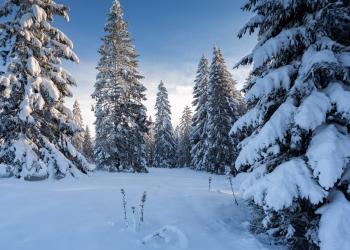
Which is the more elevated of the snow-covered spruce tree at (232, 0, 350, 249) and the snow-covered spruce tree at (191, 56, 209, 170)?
A: the snow-covered spruce tree at (191, 56, 209, 170)

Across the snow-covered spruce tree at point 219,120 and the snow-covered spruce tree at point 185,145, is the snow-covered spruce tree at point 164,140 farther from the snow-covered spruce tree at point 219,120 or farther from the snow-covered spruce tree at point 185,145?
the snow-covered spruce tree at point 219,120

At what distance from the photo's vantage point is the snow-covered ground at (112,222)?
5793 millimetres

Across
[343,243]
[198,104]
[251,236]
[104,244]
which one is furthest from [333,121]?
[198,104]

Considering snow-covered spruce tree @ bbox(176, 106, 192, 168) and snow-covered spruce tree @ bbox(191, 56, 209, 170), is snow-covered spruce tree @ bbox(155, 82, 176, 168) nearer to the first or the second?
snow-covered spruce tree @ bbox(176, 106, 192, 168)

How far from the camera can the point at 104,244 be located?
224 inches

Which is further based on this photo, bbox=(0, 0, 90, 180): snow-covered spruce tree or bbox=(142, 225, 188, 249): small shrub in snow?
bbox=(0, 0, 90, 180): snow-covered spruce tree

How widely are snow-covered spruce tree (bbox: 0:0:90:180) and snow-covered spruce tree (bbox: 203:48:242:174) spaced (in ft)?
57.3

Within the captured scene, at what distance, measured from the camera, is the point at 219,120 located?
31.4 metres

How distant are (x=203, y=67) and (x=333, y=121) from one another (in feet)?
112

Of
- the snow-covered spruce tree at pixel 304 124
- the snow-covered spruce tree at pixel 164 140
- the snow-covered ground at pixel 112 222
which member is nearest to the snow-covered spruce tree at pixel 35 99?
the snow-covered ground at pixel 112 222

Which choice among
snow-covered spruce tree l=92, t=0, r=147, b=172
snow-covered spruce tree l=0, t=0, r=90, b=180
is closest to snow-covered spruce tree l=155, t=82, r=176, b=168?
snow-covered spruce tree l=92, t=0, r=147, b=172

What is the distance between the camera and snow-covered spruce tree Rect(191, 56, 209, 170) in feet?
119

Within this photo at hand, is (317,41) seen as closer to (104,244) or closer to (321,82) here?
(321,82)

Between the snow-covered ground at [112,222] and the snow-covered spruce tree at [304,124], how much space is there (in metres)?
1.14
